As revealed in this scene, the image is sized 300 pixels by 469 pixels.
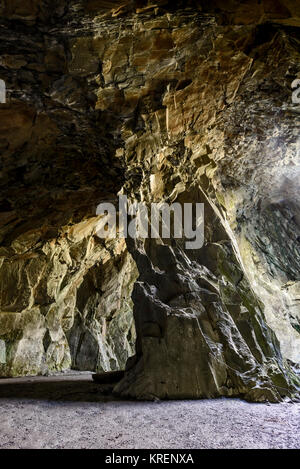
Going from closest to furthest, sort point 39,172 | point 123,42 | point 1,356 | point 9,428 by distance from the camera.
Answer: point 9,428 < point 123,42 < point 39,172 < point 1,356

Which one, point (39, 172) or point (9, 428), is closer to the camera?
point (9, 428)

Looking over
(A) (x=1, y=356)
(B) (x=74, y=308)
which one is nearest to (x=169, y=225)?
(A) (x=1, y=356)

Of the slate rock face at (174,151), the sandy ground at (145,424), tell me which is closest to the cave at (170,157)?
the slate rock face at (174,151)

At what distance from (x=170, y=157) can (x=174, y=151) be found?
16 centimetres

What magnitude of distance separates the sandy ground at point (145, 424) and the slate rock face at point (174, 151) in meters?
0.77

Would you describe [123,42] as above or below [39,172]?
above

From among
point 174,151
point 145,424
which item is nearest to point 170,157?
point 174,151

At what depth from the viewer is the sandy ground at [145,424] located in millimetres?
3121

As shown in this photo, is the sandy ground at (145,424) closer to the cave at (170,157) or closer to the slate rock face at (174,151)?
the cave at (170,157)

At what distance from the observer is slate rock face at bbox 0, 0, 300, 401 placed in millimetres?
5281

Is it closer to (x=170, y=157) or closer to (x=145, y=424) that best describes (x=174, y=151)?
(x=170, y=157)

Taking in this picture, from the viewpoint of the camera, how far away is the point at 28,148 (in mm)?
7695

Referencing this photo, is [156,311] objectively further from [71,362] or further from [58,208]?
[71,362]

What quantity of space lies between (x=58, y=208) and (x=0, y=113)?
3.98 metres
